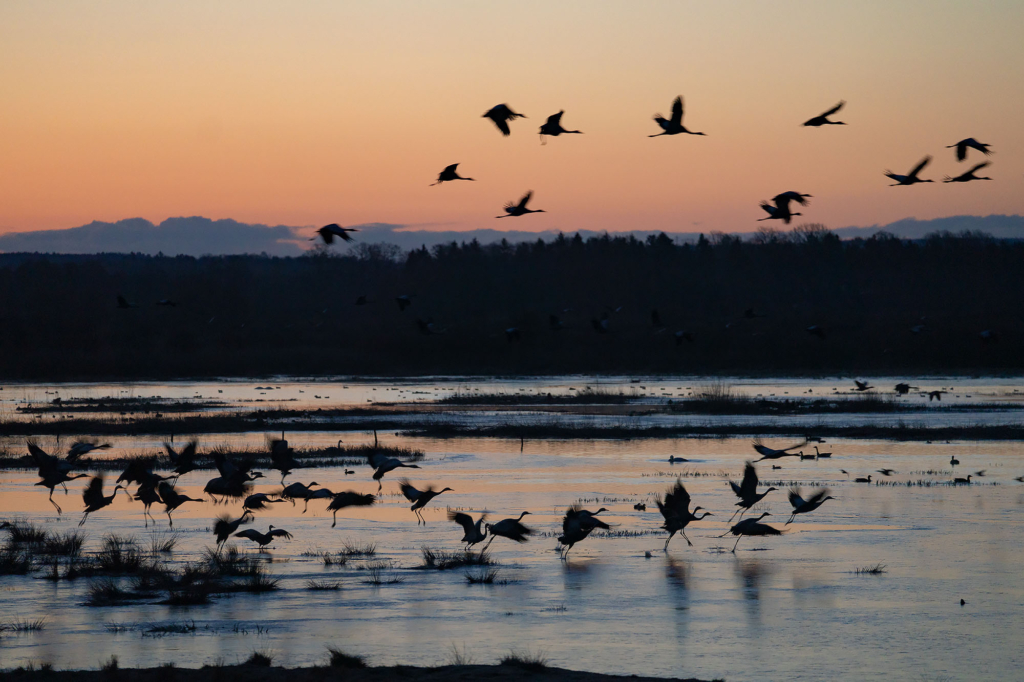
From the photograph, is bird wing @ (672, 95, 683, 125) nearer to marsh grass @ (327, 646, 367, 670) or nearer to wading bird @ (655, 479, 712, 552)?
wading bird @ (655, 479, 712, 552)

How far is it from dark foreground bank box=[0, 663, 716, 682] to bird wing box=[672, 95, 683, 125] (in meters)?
7.22

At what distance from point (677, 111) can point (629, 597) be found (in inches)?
237

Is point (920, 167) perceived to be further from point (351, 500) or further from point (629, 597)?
point (351, 500)

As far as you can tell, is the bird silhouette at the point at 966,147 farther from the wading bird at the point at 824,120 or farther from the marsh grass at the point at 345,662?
the marsh grass at the point at 345,662

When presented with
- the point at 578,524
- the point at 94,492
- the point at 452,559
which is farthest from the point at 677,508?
the point at 94,492

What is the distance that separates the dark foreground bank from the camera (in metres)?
9.98

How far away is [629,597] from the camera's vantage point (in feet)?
46.2

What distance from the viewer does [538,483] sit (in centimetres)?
2564

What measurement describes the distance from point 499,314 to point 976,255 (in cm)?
5893

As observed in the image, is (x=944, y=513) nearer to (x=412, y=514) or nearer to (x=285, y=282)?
(x=412, y=514)

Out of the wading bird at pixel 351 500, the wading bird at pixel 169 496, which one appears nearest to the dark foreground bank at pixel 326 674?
the wading bird at pixel 351 500

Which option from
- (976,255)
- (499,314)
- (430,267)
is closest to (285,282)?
(430,267)

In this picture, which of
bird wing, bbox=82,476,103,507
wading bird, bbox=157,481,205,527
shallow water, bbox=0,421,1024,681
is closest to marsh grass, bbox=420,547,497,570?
shallow water, bbox=0,421,1024,681

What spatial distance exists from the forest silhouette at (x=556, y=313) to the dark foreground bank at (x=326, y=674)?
575 inches
